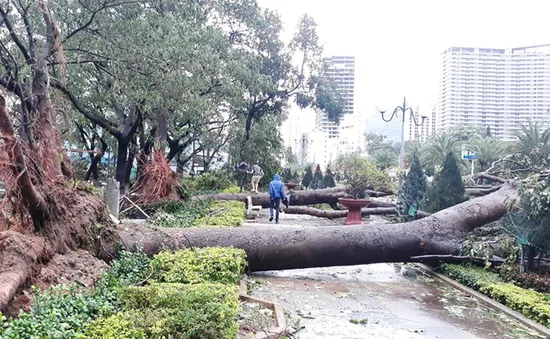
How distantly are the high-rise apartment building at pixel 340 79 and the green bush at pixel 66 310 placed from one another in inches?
1002

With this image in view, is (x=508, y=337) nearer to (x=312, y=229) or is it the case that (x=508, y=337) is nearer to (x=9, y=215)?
(x=312, y=229)

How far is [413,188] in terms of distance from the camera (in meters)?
14.2

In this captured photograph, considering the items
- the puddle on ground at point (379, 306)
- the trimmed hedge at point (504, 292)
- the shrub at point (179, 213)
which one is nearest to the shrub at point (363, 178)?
the shrub at point (179, 213)

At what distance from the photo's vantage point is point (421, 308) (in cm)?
675

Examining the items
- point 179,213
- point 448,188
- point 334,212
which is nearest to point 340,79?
point 334,212

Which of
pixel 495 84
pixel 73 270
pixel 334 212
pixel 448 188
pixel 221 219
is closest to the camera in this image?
pixel 73 270

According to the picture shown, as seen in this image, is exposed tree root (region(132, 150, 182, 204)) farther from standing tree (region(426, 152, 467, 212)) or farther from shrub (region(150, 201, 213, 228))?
standing tree (region(426, 152, 467, 212))

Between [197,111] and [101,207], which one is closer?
[101,207]

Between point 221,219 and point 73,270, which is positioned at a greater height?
point 221,219

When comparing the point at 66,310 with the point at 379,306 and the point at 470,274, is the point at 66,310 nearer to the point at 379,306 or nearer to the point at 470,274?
the point at 379,306

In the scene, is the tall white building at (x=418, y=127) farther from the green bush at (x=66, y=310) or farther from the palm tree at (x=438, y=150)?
the green bush at (x=66, y=310)

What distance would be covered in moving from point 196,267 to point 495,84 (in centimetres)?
5664

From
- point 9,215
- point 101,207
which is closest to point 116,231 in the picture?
point 101,207

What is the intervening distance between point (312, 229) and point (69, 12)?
908cm
